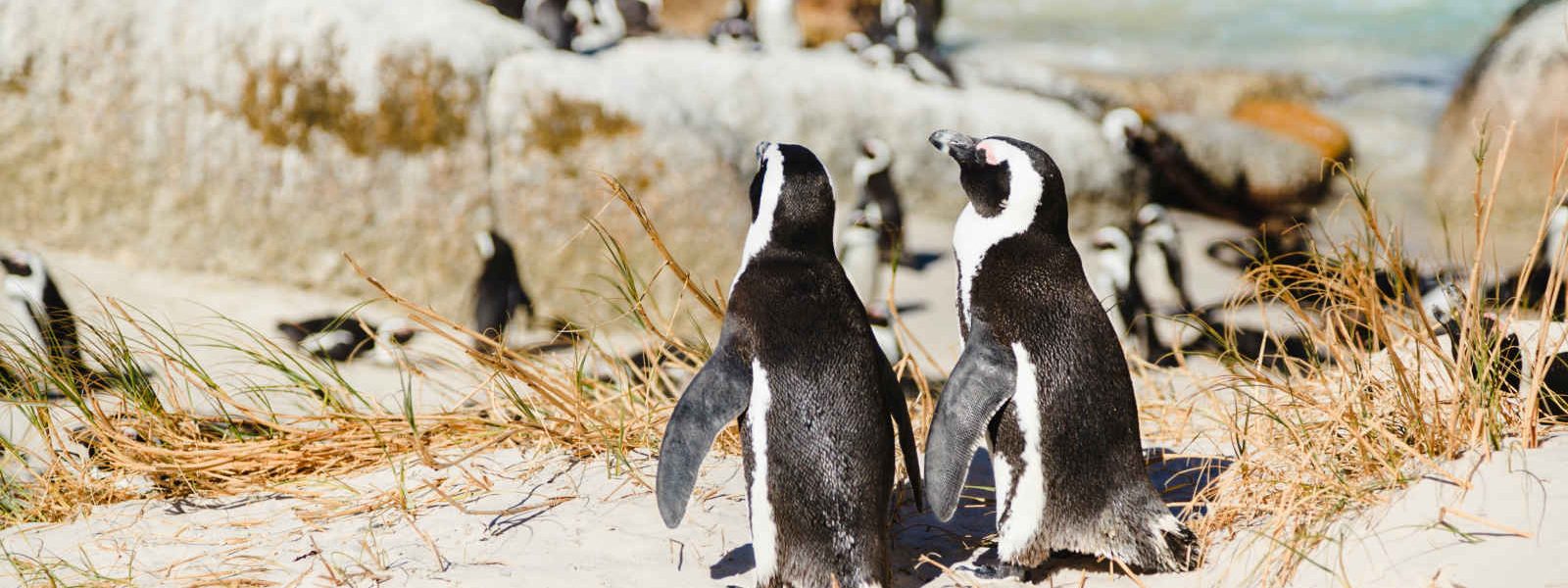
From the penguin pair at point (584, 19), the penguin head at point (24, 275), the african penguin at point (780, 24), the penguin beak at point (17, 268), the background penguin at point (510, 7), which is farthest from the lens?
the african penguin at point (780, 24)

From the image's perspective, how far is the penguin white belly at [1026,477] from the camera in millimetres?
2639

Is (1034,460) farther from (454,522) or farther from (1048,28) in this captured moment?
(1048,28)

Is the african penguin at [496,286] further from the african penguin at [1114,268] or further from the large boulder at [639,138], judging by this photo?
the african penguin at [1114,268]

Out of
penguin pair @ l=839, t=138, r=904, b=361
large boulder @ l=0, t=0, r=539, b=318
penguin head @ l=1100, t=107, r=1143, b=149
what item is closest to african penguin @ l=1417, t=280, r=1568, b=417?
penguin pair @ l=839, t=138, r=904, b=361

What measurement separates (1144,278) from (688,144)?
348 cm

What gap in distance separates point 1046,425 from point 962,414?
17 cm

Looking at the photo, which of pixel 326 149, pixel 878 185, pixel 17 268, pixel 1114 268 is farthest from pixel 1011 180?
pixel 878 185

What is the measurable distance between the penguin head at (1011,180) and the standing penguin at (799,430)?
397 millimetres

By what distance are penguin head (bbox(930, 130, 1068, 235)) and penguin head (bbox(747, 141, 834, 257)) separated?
287mm

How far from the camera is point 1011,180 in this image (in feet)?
9.05

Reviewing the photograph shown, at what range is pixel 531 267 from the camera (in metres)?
8.06

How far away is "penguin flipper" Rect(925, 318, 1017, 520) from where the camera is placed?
2564 mm

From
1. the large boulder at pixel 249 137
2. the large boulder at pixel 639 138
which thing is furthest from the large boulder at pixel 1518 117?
the large boulder at pixel 249 137

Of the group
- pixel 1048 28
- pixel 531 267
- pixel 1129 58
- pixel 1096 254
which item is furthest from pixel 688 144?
pixel 1048 28
